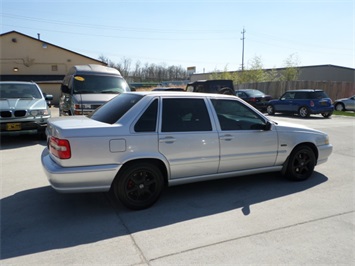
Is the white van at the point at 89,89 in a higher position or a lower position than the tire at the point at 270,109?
higher

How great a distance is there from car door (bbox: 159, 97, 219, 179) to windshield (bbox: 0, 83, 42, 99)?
6.63 meters

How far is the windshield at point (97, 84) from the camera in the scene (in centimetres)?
896


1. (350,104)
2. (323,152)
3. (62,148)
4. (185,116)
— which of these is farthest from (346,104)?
(62,148)

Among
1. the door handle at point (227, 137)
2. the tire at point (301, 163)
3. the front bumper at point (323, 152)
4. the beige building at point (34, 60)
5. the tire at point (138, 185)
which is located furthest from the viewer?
the beige building at point (34, 60)

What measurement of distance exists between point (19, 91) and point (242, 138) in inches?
302

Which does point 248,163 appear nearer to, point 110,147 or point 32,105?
point 110,147

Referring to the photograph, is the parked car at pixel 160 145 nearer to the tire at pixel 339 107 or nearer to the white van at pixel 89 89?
the white van at pixel 89 89

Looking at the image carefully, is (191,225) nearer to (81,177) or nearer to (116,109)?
(81,177)

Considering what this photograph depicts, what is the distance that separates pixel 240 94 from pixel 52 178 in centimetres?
1629

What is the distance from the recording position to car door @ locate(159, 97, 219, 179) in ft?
13.0

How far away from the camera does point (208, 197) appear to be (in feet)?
14.4

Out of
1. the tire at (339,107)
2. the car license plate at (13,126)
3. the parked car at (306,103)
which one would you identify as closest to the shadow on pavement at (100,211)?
the car license plate at (13,126)

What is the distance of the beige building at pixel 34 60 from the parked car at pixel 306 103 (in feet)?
65.0

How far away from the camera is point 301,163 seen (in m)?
5.16
